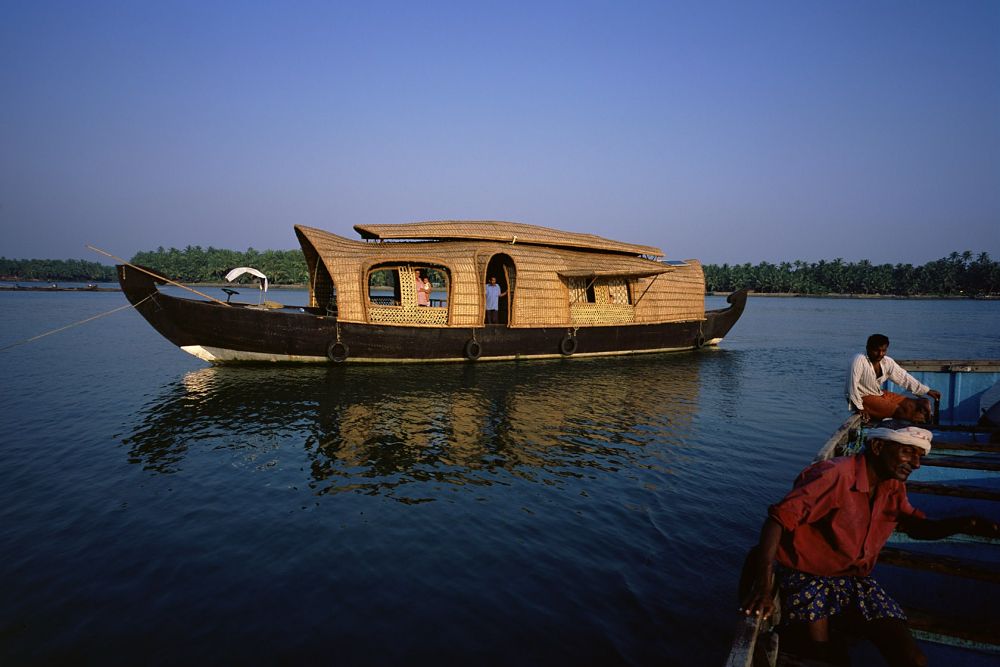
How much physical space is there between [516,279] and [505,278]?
2.80 meters

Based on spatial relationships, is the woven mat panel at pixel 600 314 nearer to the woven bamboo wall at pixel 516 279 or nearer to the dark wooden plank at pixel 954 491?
the woven bamboo wall at pixel 516 279

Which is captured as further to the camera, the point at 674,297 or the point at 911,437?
the point at 674,297

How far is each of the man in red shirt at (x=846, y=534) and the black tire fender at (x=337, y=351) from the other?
13158 mm

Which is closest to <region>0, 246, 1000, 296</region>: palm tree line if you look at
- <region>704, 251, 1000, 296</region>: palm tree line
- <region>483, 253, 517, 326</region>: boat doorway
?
<region>704, 251, 1000, 296</region>: palm tree line

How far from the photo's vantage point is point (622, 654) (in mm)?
3961

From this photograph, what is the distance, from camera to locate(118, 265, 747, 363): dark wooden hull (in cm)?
1370

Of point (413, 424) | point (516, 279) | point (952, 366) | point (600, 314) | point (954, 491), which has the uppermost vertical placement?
point (516, 279)

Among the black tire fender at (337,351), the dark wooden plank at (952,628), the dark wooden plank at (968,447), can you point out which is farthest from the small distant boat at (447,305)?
the dark wooden plank at (952,628)

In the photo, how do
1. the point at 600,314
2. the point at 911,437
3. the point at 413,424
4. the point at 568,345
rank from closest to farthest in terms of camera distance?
the point at 911,437
the point at 413,424
the point at 568,345
the point at 600,314

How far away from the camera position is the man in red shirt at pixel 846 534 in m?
2.78

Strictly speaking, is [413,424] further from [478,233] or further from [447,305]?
[478,233]

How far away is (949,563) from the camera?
129 inches

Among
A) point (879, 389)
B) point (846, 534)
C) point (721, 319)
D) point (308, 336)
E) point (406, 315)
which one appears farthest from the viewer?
point (721, 319)

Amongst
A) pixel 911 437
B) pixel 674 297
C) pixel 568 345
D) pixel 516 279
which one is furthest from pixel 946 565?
pixel 674 297
